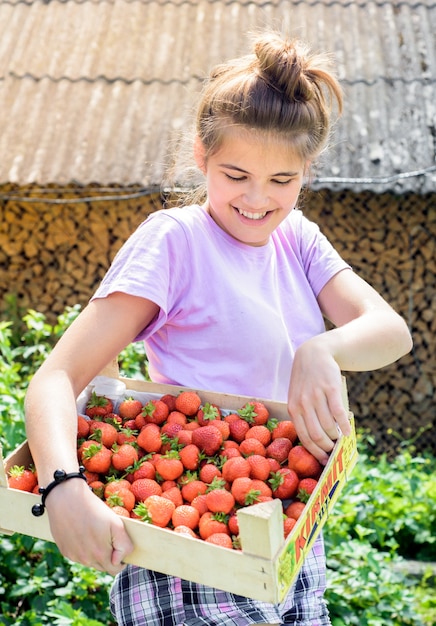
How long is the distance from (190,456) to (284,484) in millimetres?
192

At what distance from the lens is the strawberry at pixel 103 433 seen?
1572 millimetres

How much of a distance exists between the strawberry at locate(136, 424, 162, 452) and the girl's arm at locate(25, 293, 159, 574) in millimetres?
159

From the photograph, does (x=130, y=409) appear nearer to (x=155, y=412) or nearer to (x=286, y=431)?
(x=155, y=412)

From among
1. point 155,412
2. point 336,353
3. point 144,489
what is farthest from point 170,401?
point 336,353

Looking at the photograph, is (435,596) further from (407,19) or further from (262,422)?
(407,19)

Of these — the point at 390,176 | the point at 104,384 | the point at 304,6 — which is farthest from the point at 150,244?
the point at 304,6

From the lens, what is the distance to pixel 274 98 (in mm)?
1712

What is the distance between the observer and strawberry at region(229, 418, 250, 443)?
5.22ft

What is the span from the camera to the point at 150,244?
5.43 ft

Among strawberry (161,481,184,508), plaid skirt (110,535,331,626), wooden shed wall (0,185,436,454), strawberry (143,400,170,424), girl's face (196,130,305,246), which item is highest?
wooden shed wall (0,185,436,454)

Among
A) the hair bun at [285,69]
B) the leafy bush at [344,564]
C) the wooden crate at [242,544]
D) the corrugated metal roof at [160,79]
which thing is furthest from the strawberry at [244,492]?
the corrugated metal roof at [160,79]

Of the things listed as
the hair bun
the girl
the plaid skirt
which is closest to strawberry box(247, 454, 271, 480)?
the girl

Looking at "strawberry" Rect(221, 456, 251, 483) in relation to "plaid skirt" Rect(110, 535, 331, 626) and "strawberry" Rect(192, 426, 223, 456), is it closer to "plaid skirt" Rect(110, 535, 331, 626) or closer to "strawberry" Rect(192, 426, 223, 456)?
"strawberry" Rect(192, 426, 223, 456)

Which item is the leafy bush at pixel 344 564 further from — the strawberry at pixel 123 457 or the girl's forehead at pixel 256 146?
the girl's forehead at pixel 256 146
